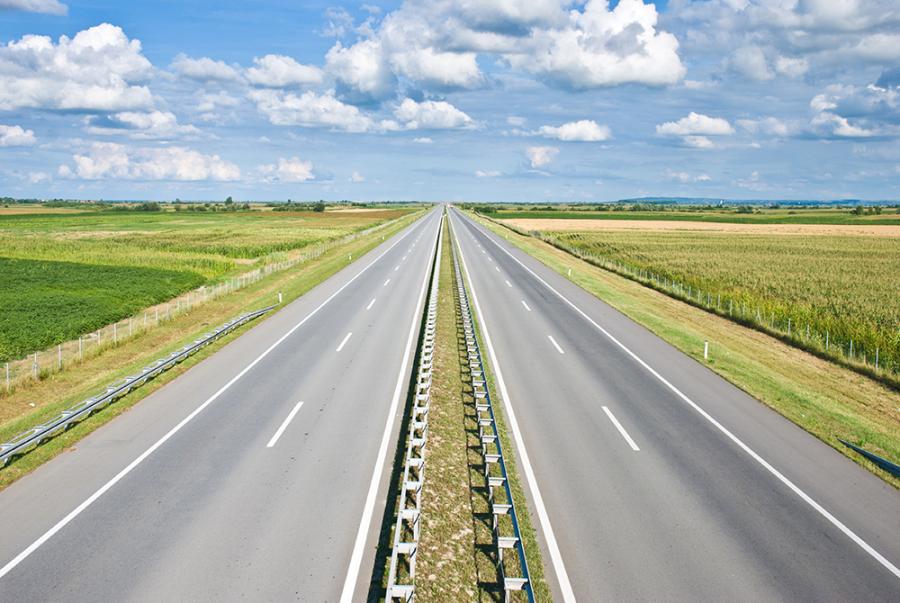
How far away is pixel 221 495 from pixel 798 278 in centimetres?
4422

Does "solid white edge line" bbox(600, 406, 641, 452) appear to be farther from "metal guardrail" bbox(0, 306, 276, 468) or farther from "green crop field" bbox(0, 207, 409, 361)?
"green crop field" bbox(0, 207, 409, 361)

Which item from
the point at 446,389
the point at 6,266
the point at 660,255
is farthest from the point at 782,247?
the point at 6,266

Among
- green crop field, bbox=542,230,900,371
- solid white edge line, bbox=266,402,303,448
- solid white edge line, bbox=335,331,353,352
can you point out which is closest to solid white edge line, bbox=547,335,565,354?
solid white edge line, bbox=335,331,353,352

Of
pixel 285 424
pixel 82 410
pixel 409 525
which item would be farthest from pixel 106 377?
pixel 409 525

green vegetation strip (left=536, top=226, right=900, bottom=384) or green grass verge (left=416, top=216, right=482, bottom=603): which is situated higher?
green vegetation strip (left=536, top=226, right=900, bottom=384)

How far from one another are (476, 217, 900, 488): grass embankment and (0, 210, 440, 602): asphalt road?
10.8 meters

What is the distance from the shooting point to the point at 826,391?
18828mm

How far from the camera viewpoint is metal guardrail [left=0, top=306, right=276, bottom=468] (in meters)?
12.1

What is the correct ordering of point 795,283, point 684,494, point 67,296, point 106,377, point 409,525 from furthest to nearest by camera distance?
→ point 795,283 → point 67,296 → point 106,377 → point 684,494 → point 409,525

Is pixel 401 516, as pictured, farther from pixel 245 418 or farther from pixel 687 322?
pixel 687 322

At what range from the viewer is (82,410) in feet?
46.5

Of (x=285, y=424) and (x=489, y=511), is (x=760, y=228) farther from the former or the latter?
(x=489, y=511)

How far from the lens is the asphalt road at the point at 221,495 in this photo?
8.25 m

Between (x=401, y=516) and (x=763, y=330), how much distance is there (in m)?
24.8
